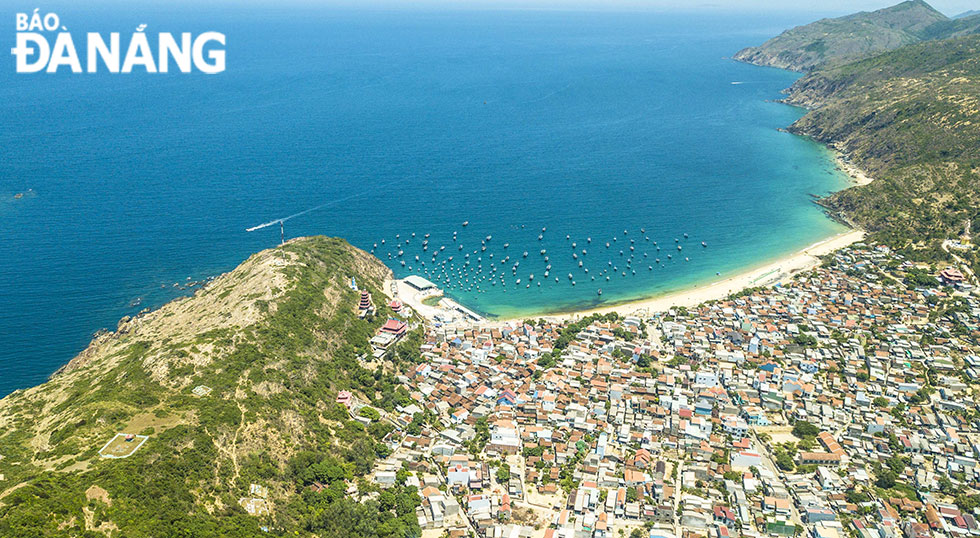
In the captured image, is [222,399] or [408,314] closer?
A: [222,399]

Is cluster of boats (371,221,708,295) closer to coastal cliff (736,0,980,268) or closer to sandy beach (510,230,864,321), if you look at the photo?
sandy beach (510,230,864,321)

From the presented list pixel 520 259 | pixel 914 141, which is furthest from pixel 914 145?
pixel 520 259

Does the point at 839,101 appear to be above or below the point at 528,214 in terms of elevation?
above

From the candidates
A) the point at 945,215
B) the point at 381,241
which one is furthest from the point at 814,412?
the point at 381,241

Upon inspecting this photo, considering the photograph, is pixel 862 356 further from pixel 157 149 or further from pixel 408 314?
pixel 157 149

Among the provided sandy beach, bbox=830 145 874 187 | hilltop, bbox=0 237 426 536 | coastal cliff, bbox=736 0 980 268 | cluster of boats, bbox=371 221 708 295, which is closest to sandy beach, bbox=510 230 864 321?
cluster of boats, bbox=371 221 708 295

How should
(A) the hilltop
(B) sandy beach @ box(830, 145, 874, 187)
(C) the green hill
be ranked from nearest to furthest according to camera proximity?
(A) the hilltop → (C) the green hill → (B) sandy beach @ box(830, 145, 874, 187)

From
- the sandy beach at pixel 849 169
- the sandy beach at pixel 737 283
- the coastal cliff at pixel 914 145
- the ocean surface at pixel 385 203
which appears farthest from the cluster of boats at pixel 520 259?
the sandy beach at pixel 849 169
